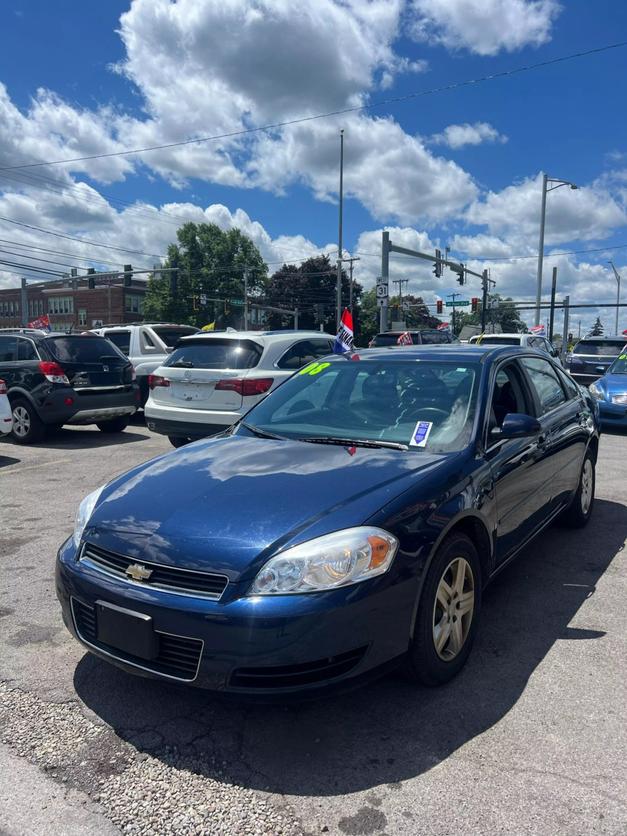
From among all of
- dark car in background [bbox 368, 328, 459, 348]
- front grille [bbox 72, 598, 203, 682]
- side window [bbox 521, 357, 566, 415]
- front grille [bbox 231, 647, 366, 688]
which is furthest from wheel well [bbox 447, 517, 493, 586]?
dark car in background [bbox 368, 328, 459, 348]

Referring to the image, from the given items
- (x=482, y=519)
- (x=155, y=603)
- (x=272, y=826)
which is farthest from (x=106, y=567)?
(x=482, y=519)

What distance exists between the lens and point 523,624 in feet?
11.8

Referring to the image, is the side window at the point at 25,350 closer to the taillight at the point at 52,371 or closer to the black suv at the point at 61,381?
the black suv at the point at 61,381

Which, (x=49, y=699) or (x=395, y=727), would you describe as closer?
(x=395, y=727)

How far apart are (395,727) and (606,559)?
2764 millimetres

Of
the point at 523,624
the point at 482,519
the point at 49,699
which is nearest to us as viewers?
the point at 49,699

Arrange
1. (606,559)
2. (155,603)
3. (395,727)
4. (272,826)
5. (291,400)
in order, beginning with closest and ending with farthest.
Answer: (272,826), (155,603), (395,727), (291,400), (606,559)

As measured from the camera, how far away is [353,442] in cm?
346

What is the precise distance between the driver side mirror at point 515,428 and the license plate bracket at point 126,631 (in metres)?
2.03

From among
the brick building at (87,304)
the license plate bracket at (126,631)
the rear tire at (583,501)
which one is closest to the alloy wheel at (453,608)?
the license plate bracket at (126,631)

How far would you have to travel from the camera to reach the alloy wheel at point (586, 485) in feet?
17.5

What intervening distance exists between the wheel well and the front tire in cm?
6

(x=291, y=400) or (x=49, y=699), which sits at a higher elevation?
(x=291, y=400)

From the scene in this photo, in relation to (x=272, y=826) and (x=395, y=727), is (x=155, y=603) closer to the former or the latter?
(x=272, y=826)
